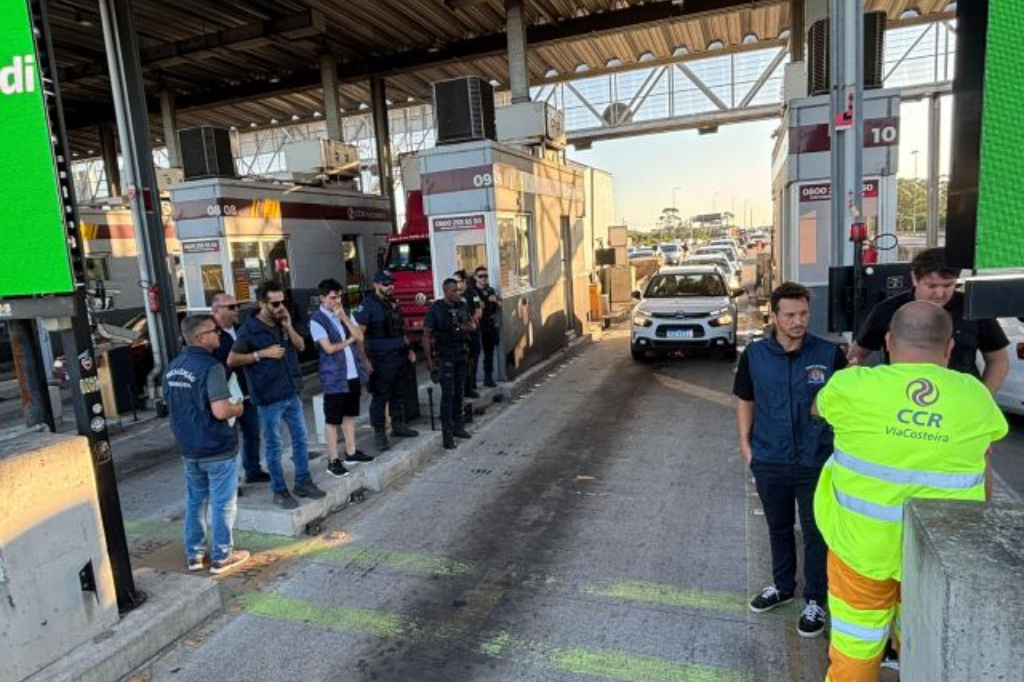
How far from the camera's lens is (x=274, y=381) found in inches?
204

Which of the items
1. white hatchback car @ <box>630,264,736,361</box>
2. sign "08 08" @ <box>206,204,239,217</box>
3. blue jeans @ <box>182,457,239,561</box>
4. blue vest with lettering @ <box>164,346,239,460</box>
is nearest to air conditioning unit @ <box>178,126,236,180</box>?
sign "08 08" @ <box>206,204,239,217</box>

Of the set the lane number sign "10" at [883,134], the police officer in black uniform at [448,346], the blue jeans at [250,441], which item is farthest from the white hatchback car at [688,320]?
the blue jeans at [250,441]

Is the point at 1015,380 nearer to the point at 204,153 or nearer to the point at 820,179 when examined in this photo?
the point at 820,179

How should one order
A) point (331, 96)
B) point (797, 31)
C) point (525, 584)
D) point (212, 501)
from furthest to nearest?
point (331, 96) < point (797, 31) < point (212, 501) < point (525, 584)

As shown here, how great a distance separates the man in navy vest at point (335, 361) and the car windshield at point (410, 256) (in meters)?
6.88

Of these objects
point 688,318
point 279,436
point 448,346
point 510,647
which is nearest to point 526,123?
point 688,318

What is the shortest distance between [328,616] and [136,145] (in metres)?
7.91

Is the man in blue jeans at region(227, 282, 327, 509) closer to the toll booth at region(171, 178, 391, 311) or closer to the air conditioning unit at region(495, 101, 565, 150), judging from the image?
the toll booth at region(171, 178, 391, 311)

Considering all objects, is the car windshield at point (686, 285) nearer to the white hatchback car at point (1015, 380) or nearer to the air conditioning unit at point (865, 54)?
the air conditioning unit at point (865, 54)

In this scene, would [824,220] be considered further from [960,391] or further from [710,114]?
[710,114]

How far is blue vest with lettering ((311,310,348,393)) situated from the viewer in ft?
19.1

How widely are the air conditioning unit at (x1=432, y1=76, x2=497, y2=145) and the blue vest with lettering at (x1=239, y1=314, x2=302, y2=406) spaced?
5261 mm

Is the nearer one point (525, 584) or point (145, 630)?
point (145, 630)

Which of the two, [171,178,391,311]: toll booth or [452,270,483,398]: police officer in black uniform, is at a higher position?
[171,178,391,311]: toll booth
